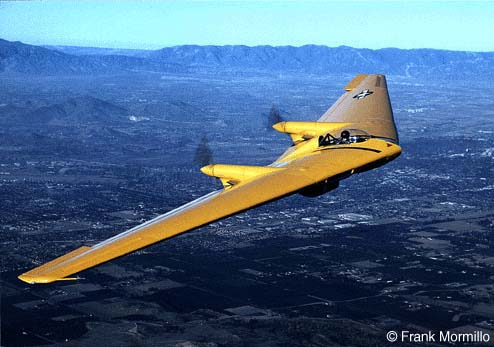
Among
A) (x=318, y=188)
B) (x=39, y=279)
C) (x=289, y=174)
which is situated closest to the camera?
(x=39, y=279)

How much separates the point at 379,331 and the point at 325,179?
68.7 metres

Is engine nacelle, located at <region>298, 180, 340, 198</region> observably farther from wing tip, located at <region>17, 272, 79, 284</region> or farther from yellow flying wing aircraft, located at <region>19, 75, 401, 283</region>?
wing tip, located at <region>17, 272, 79, 284</region>

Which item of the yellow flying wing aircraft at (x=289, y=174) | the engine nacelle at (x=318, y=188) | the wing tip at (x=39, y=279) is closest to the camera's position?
the wing tip at (x=39, y=279)

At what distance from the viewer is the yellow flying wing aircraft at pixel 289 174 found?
3859 centimetres

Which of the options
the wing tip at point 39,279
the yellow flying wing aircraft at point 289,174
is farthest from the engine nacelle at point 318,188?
the wing tip at point 39,279

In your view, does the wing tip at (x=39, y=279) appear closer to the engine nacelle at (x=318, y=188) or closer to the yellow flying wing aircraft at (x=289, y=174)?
the yellow flying wing aircraft at (x=289, y=174)

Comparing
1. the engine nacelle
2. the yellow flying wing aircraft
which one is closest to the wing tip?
the yellow flying wing aircraft

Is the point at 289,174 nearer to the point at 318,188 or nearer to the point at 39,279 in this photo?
the point at 318,188

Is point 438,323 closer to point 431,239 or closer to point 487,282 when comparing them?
point 487,282

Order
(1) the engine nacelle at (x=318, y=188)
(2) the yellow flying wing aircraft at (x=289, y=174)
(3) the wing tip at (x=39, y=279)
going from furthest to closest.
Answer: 1. (1) the engine nacelle at (x=318, y=188)
2. (2) the yellow flying wing aircraft at (x=289, y=174)
3. (3) the wing tip at (x=39, y=279)

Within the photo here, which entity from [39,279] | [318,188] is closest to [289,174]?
[318,188]

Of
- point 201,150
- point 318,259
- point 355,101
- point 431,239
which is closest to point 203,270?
point 318,259

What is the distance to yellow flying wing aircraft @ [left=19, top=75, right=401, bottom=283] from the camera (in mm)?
38594

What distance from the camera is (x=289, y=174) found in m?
50.2
